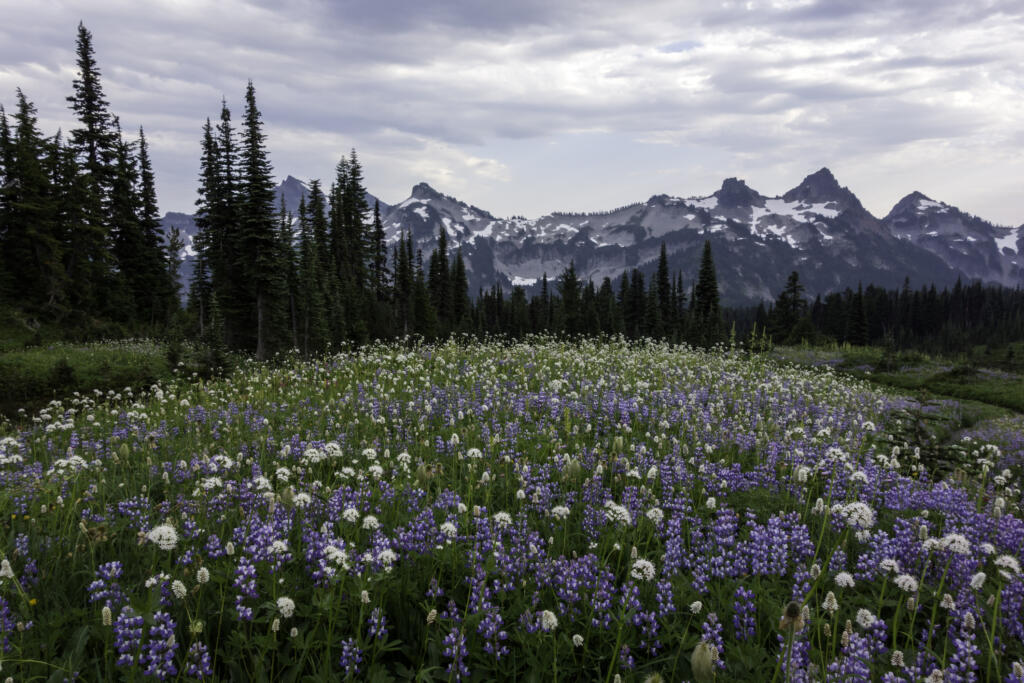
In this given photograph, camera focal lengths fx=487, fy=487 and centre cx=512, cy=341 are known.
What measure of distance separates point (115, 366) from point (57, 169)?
2506 centimetres

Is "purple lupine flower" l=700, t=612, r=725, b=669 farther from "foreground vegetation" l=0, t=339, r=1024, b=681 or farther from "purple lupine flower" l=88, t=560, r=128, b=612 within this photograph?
"purple lupine flower" l=88, t=560, r=128, b=612

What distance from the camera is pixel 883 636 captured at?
9.84 ft

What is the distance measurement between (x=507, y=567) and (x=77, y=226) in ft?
160

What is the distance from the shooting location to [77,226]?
124 ft

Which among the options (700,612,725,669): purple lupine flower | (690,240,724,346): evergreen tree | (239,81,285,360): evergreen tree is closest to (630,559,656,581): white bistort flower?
(700,612,725,669): purple lupine flower

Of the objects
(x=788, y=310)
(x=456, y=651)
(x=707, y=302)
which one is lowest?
(x=456, y=651)

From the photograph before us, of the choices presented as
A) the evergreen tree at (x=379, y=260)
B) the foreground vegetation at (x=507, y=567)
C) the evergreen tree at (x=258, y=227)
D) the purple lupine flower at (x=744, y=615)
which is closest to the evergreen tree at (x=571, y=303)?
the evergreen tree at (x=379, y=260)

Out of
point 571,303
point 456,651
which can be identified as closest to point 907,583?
point 456,651

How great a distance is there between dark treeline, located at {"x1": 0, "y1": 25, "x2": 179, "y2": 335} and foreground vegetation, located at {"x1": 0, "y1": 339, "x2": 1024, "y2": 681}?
1612 inches

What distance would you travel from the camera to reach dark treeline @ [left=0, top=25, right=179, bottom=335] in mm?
36781

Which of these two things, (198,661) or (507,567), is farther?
(507,567)

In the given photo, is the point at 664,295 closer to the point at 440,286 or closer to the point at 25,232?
the point at 440,286

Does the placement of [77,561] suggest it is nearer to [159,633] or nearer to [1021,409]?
[159,633]

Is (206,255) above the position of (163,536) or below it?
above
